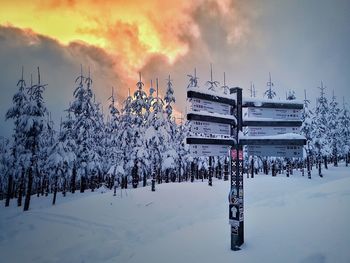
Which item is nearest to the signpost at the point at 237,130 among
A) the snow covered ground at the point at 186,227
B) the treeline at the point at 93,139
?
the snow covered ground at the point at 186,227

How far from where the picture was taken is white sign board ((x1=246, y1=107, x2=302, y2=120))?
9.96 m

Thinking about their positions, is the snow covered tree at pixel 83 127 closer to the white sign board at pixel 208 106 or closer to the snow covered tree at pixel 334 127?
the white sign board at pixel 208 106

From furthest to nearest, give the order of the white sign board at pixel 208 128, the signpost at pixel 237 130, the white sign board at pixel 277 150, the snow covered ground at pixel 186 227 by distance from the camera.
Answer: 1. the white sign board at pixel 277 150
2. the white sign board at pixel 208 128
3. the signpost at pixel 237 130
4. the snow covered ground at pixel 186 227

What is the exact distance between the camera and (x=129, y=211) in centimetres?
2116

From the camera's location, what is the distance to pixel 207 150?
916 cm

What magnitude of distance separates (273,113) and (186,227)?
255 inches

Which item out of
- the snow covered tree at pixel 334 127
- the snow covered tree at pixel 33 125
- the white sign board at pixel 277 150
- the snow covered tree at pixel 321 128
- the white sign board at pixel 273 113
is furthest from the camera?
the snow covered tree at pixel 334 127

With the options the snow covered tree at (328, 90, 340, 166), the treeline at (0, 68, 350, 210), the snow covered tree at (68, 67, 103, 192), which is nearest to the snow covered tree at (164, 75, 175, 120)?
the treeline at (0, 68, 350, 210)

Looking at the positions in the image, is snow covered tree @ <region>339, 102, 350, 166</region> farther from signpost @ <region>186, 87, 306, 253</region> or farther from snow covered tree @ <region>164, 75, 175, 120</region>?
signpost @ <region>186, 87, 306, 253</region>

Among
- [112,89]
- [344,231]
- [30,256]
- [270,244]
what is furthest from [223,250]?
[112,89]

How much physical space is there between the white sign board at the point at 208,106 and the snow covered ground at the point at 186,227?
14.5 ft

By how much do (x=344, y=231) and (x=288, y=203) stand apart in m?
3.82

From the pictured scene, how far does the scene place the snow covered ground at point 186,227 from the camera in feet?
25.4

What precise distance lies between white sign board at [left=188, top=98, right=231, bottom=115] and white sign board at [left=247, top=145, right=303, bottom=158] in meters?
1.68
